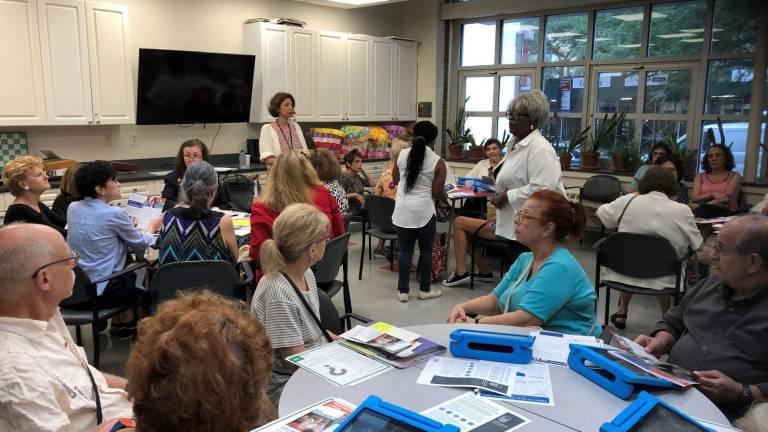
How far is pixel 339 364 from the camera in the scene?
190 cm

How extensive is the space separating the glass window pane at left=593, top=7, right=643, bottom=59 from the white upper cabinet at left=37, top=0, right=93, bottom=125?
5906 mm

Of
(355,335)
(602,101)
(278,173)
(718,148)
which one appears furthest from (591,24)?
(355,335)

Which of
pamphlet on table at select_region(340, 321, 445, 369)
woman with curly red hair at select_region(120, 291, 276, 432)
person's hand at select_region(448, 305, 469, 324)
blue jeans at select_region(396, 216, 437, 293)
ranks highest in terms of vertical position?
woman with curly red hair at select_region(120, 291, 276, 432)

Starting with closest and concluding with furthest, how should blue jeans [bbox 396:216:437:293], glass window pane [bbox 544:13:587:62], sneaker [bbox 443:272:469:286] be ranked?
blue jeans [bbox 396:216:437:293] → sneaker [bbox 443:272:469:286] → glass window pane [bbox 544:13:587:62]

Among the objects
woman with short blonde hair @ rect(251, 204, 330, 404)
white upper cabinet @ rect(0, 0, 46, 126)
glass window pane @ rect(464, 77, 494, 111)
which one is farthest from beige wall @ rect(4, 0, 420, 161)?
woman with short blonde hair @ rect(251, 204, 330, 404)

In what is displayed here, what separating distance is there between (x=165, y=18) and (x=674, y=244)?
5.60 meters

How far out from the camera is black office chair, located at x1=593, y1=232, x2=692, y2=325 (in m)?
3.72

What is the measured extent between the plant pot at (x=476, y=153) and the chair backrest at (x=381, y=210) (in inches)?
132

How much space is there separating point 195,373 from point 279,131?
5134mm

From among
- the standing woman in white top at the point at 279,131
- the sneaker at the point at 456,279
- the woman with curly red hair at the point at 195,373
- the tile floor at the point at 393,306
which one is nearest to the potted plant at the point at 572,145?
the tile floor at the point at 393,306

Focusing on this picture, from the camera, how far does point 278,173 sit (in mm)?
3406

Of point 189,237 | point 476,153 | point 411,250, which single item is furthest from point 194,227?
point 476,153

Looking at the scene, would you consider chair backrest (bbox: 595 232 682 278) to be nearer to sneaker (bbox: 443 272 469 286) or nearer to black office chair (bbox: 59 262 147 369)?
sneaker (bbox: 443 272 469 286)

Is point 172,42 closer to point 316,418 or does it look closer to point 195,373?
Result: point 316,418
